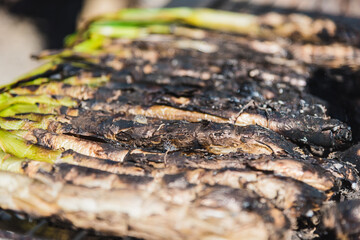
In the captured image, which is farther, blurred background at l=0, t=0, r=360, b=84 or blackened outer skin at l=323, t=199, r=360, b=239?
blurred background at l=0, t=0, r=360, b=84

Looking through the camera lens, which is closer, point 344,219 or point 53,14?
point 344,219

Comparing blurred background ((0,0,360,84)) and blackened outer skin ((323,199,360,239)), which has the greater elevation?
blurred background ((0,0,360,84))

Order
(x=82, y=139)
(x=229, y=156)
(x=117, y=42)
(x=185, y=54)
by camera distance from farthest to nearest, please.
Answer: (x=117, y=42)
(x=185, y=54)
(x=82, y=139)
(x=229, y=156)

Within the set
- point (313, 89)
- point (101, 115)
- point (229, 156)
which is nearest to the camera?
point (229, 156)

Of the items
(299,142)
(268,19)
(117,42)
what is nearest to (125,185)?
(299,142)

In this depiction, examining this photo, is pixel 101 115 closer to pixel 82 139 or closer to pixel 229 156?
pixel 82 139

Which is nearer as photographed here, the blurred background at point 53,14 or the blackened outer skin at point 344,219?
the blackened outer skin at point 344,219

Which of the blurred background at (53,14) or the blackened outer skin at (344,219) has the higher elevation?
the blurred background at (53,14)

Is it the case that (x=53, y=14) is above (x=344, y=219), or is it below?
above
